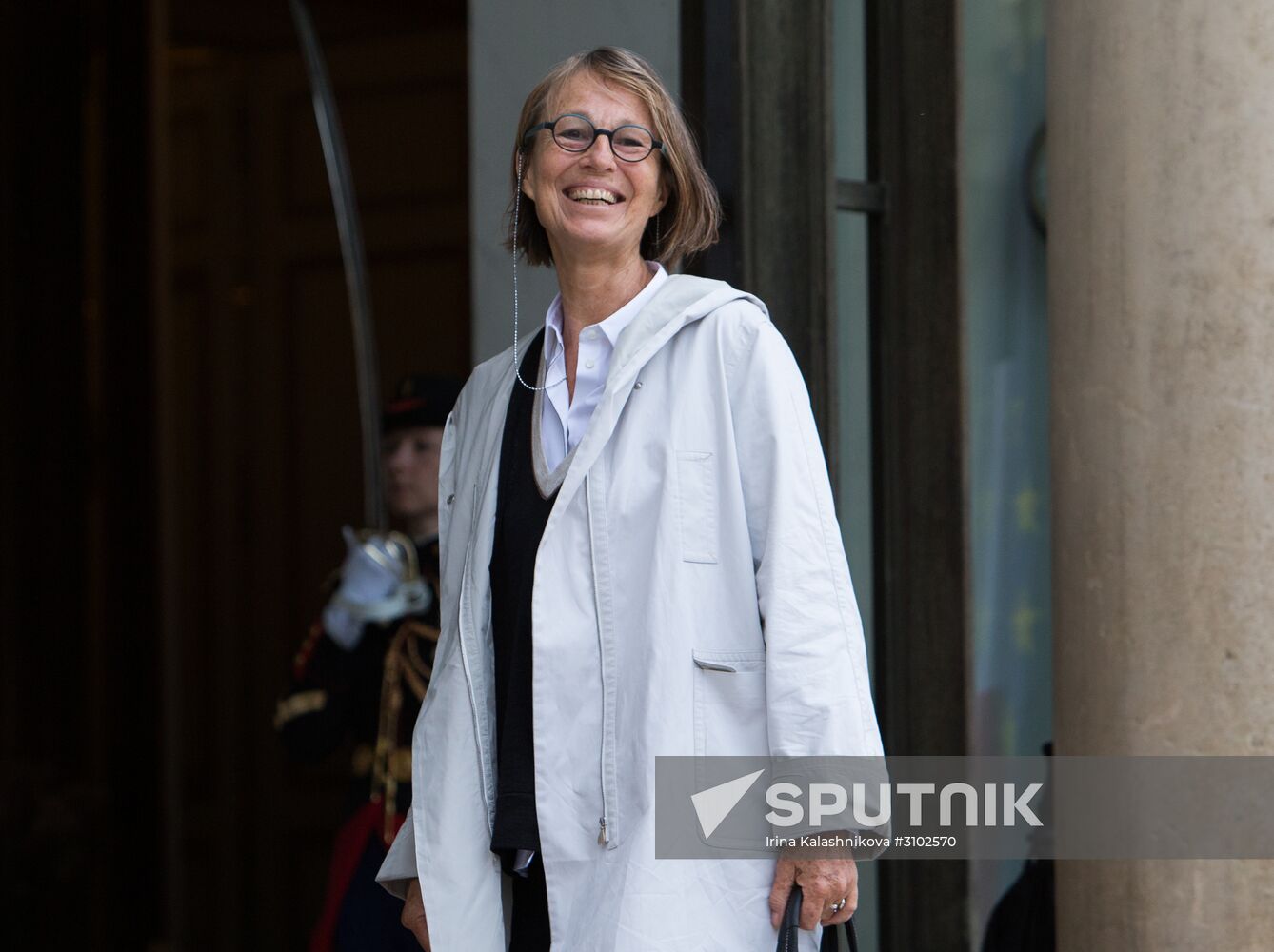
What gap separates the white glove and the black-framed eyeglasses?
3.50 ft

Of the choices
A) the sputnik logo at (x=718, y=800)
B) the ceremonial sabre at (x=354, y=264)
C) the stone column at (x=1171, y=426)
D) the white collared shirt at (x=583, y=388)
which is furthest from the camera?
the ceremonial sabre at (x=354, y=264)

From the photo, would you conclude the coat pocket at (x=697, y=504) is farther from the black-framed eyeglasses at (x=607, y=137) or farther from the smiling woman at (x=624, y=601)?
the black-framed eyeglasses at (x=607, y=137)

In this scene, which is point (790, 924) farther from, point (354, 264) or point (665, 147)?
point (354, 264)

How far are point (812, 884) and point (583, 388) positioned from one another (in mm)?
602

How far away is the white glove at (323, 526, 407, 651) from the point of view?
2957mm

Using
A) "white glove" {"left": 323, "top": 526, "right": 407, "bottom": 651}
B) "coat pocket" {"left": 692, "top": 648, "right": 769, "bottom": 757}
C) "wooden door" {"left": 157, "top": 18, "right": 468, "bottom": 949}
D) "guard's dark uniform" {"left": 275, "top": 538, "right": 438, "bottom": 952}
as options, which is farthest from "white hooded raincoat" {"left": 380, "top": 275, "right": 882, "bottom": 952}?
"wooden door" {"left": 157, "top": 18, "right": 468, "bottom": 949}

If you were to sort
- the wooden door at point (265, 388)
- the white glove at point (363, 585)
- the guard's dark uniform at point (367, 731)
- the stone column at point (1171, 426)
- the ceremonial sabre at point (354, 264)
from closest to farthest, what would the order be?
the stone column at point (1171, 426) < the guard's dark uniform at point (367, 731) < the white glove at point (363, 585) < the ceremonial sabre at point (354, 264) < the wooden door at point (265, 388)

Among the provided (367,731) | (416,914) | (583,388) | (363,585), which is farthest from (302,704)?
(583,388)

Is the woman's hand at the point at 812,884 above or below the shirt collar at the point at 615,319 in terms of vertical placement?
below

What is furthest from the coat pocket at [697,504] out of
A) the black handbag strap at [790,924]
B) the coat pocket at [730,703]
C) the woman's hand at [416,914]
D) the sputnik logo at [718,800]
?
the woman's hand at [416,914]

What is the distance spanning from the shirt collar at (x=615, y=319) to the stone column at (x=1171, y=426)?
0.72 metres

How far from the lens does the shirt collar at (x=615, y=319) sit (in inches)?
81.0

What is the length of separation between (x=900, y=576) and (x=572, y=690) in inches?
50.5

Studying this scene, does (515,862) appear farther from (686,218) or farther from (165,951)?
(165,951)
